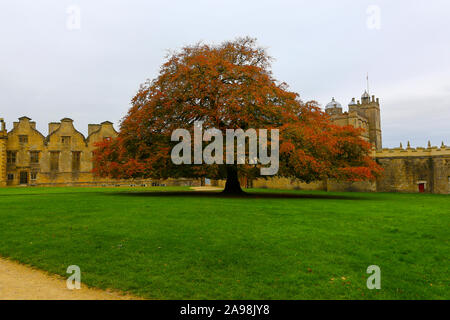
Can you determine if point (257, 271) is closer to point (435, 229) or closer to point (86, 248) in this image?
point (86, 248)

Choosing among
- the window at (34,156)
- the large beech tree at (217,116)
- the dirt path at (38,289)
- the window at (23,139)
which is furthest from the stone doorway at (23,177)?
the dirt path at (38,289)

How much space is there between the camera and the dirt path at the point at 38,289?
5.62 meters

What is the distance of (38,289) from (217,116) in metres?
16.6

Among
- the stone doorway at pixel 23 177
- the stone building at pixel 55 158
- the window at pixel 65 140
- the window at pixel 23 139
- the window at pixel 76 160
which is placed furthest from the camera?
the window at pixel 65 140

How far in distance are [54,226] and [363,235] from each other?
988cm

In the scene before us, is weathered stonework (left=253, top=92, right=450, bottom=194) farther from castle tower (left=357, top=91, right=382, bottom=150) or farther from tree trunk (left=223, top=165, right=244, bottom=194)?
castle tower (left=357, top=91, right=382, bottom=150)

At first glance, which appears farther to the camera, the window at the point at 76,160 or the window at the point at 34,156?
the window at the point at 76,160

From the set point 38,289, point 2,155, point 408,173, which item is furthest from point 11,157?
point 408,173

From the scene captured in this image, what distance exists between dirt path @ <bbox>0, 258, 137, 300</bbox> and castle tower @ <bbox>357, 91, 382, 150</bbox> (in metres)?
81.7

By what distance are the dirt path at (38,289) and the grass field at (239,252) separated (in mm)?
289

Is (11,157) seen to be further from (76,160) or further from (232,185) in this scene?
(232,185)

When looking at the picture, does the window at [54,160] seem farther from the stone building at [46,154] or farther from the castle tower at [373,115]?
the castle tower at [373,115]

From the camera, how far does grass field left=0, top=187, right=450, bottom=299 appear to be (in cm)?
600

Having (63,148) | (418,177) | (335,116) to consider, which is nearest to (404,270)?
(418,177)
